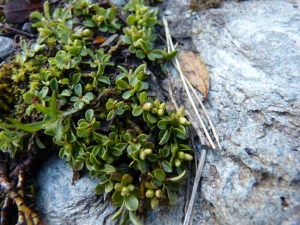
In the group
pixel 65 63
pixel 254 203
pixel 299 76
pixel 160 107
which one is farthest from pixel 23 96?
pixel 299 76

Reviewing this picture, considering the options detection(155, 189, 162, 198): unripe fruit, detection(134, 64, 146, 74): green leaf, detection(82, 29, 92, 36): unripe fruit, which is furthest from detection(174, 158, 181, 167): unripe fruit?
detection(82, 29, 92, 36): unripe fruit

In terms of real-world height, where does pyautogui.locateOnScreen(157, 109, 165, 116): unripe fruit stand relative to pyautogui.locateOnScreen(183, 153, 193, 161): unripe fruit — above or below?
above

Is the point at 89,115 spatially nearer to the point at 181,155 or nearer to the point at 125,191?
the point at 125,191

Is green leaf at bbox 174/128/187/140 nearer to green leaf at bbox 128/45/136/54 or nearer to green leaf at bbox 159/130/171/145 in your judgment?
green leaf at bbox 159/130/171/145

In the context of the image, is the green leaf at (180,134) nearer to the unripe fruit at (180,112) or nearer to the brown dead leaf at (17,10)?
the unripe fruit at (180,112)

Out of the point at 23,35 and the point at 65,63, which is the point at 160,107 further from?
the point at 23,35

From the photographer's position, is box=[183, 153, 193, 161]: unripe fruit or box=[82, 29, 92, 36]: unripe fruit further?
box=[82, 29, 92, 36]: unripe fruit
